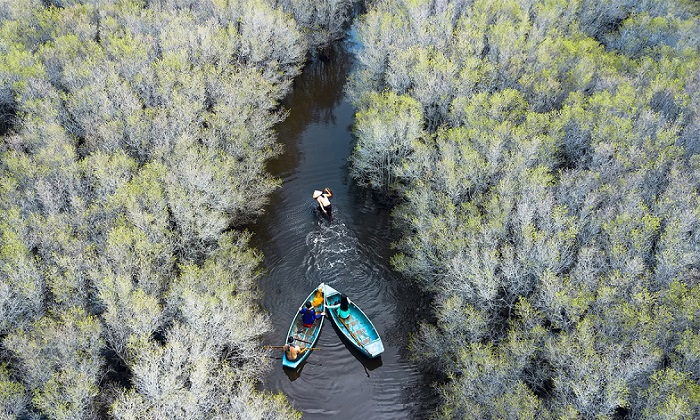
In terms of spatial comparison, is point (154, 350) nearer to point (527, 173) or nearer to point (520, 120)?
point (527, 173)

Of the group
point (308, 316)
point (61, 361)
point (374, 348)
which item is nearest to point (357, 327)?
point (374, 348)

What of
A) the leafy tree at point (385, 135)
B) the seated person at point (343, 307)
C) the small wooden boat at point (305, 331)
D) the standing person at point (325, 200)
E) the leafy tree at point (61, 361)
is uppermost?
the leafy tree at point (385, 135)

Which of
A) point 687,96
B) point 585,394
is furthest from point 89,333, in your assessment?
point 687,96

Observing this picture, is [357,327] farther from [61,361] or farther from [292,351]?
[61,361]

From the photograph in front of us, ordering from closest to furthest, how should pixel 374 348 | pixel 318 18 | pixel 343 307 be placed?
pixel 374 348 → pixel 343 307 → pixel 318 18

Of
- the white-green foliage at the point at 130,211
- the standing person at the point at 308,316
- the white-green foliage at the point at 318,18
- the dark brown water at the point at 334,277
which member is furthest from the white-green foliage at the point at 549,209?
the white-green foliage at the point at 318,18

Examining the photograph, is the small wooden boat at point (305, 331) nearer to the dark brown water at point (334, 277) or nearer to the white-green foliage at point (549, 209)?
the dark brown water at point (334, 277)
